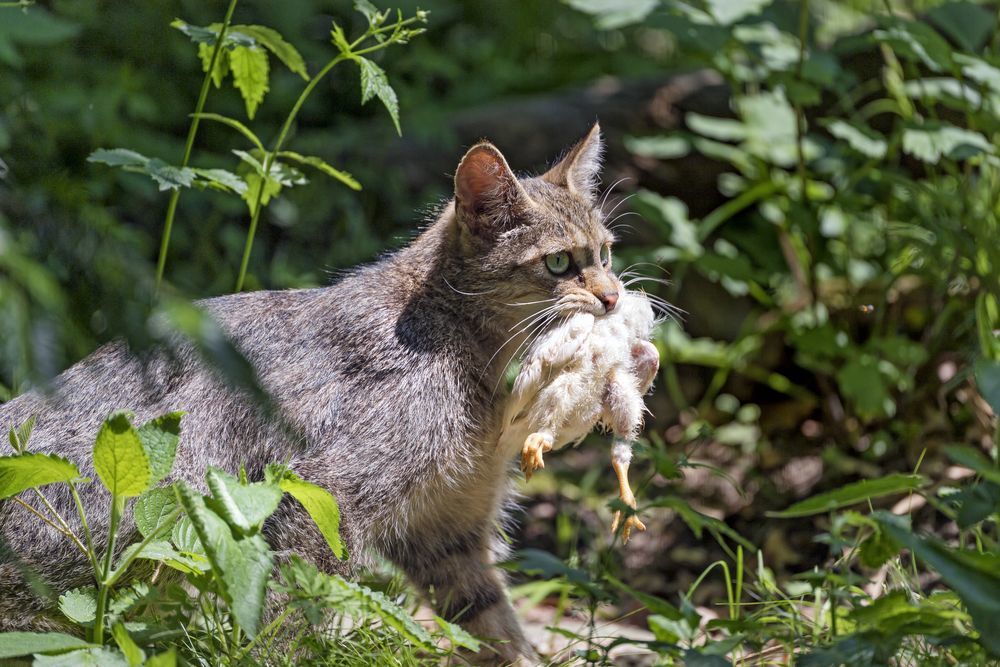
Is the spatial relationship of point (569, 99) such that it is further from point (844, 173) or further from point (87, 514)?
point (87, 514)

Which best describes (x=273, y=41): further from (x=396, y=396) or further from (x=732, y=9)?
(x=732, y=9)

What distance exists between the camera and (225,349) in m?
1.83

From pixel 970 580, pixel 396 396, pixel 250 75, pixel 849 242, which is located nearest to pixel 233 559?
pixel 396 396

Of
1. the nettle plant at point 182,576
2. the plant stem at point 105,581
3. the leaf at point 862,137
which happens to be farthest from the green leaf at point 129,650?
the leaf at point 862,137

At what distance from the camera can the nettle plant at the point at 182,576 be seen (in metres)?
2.37

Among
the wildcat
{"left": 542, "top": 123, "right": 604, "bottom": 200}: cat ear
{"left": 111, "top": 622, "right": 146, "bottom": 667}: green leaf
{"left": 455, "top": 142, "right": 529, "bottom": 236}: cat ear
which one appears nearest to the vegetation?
{"left": 111, "top": 622, "right": 146, "bottom": 667}: green leaf

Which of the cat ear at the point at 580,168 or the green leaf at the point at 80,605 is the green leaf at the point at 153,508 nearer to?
the green leaf at the point at 80,605

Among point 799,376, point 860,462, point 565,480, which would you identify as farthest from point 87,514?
point 799,376

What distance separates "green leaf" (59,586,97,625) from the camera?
2.68 m

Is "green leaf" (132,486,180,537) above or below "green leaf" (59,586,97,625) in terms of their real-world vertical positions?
above

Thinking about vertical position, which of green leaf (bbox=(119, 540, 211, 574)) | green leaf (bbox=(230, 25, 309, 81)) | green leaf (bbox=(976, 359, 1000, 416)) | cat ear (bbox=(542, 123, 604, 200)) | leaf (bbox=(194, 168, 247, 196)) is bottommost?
green leaf (bbox=(119, 540, 211, 574))

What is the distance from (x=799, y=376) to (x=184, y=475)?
3.63 metres

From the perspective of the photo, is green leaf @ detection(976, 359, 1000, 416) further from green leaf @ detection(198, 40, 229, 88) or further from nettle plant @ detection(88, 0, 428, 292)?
green leaf @ detection(198, 40, 229, 88)

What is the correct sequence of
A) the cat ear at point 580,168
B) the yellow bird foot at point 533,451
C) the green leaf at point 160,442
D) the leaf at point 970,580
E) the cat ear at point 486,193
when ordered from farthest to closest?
the cat ear at point 580,168 → the cat ear at point 486,193 → the yellow bird foot at point 533,451 → the green leaf at point 160,442 → the leaf at point 970,580
